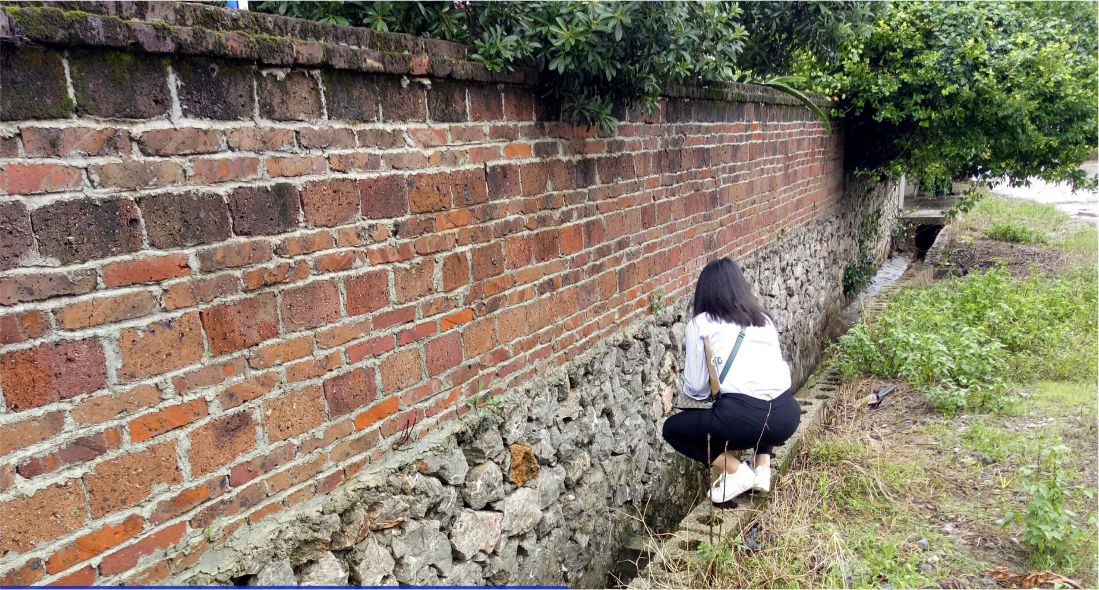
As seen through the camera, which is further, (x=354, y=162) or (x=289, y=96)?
(x=354, y=162)

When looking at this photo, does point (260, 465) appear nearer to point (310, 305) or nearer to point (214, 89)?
point (310, 305)

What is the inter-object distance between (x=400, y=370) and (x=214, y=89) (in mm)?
1147

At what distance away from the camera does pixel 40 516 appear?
1.59 metres

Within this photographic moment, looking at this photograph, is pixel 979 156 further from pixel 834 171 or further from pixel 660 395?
pixel 660 395

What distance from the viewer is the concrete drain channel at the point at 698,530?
357 centimetres

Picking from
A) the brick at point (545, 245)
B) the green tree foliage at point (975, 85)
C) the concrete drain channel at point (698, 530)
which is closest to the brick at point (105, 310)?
the brick at point (545, 245)

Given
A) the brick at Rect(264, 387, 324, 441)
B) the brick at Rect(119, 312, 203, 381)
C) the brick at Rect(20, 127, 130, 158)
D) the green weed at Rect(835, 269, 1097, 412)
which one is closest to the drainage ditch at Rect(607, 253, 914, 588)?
the green weed at Rect(835, 269, 1097, 412)

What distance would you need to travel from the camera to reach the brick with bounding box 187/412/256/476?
1921 millimetres

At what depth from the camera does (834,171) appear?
930 cm

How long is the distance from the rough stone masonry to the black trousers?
58 cm

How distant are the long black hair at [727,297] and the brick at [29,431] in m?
3.30

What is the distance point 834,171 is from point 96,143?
30.1 feet

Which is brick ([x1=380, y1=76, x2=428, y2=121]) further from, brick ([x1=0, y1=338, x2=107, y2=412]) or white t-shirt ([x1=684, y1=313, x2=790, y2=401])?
white t-shirt ([x1=684, y1=313, x2=790, y2=401])

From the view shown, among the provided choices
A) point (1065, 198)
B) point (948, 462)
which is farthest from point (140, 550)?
point (1065, 198)
